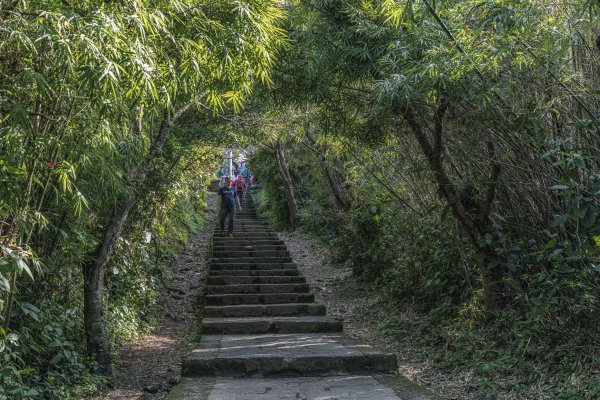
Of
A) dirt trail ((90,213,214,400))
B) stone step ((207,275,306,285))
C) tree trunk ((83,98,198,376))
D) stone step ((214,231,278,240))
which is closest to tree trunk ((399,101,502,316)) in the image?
tree trunk ((83,98,198,376))

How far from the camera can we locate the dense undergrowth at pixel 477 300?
13.9 ft

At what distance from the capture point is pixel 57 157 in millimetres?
3811

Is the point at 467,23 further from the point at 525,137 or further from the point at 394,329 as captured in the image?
the point at 394,329

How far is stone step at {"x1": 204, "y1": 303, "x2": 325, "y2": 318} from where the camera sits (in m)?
7.83

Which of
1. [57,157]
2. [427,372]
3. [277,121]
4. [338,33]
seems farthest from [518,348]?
[277,121]

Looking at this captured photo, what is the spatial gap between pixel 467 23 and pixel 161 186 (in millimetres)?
4188

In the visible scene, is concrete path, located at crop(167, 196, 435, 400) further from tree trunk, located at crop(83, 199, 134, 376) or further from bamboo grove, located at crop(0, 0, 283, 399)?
bamboo grove, located at crop(0, 0, 283, 399)

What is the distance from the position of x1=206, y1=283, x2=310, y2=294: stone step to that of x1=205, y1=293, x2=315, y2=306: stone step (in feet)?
1.19

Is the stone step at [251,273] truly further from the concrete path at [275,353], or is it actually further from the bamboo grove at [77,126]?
the bamboo grove at [77,126]

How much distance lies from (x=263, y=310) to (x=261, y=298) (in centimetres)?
58

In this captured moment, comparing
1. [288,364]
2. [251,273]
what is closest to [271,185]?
[251,273]

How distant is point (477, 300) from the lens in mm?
5746

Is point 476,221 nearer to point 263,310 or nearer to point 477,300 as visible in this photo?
point 477,300

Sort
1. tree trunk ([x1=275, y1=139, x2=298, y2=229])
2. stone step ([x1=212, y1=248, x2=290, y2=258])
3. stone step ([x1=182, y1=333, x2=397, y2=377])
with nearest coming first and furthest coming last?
stone step ([x1=182, y1=333, x2=397, y2=377])
stone step ([x1=212, y1=248, x2=290, y2=258])
tree trunk ([x1=275, y1=139, x2=298, y2=229])
